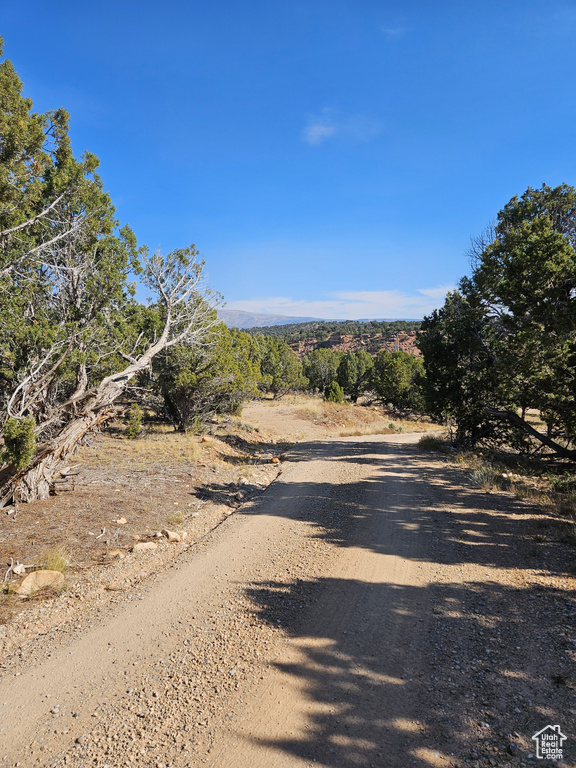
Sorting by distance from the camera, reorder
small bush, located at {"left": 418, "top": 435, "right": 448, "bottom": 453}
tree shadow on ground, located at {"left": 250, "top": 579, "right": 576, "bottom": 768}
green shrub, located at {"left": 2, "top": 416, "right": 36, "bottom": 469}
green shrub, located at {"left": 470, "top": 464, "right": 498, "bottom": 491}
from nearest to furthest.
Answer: tree shadow on ground, located at {"left": 250, "top": 579, "right": 576, "bottom": 768} → green shrub, located at {"left": 2, "top": 416, "right": 36, "bottom": 469} → green shrub, located at {"left": 470, "top": 464, "right": 498, "bottom": 491} → small bush, located at {"left": 418, "top": 435, "right": 448, "bottom": 453}

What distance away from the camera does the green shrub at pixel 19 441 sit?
6.53 meters

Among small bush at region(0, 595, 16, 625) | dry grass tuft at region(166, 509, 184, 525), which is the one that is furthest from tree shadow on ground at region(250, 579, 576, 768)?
dry grass tuft at region(166, 509, 184, 525)

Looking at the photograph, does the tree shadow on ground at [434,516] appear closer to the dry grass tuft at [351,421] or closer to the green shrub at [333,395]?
the dry grass tuft at [351,421]

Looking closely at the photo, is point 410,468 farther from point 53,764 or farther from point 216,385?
point 53,764

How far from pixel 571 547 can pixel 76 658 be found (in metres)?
7.62

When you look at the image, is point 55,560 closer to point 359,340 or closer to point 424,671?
point 424,671

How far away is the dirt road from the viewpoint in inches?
125

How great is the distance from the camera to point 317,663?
13.4 feet

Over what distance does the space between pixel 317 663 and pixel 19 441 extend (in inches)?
235

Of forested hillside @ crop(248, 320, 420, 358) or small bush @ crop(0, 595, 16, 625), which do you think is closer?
small bush @ crop(0, 595, 16, 625)

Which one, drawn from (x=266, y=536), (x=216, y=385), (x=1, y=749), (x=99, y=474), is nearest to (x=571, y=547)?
(x=266, y=536)

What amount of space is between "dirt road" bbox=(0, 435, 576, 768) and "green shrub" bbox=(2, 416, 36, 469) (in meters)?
3.08

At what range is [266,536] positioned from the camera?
25.5 feet

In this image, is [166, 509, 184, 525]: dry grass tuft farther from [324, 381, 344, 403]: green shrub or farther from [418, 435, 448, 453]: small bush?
[324, 381, 344, 403]: green shrub
